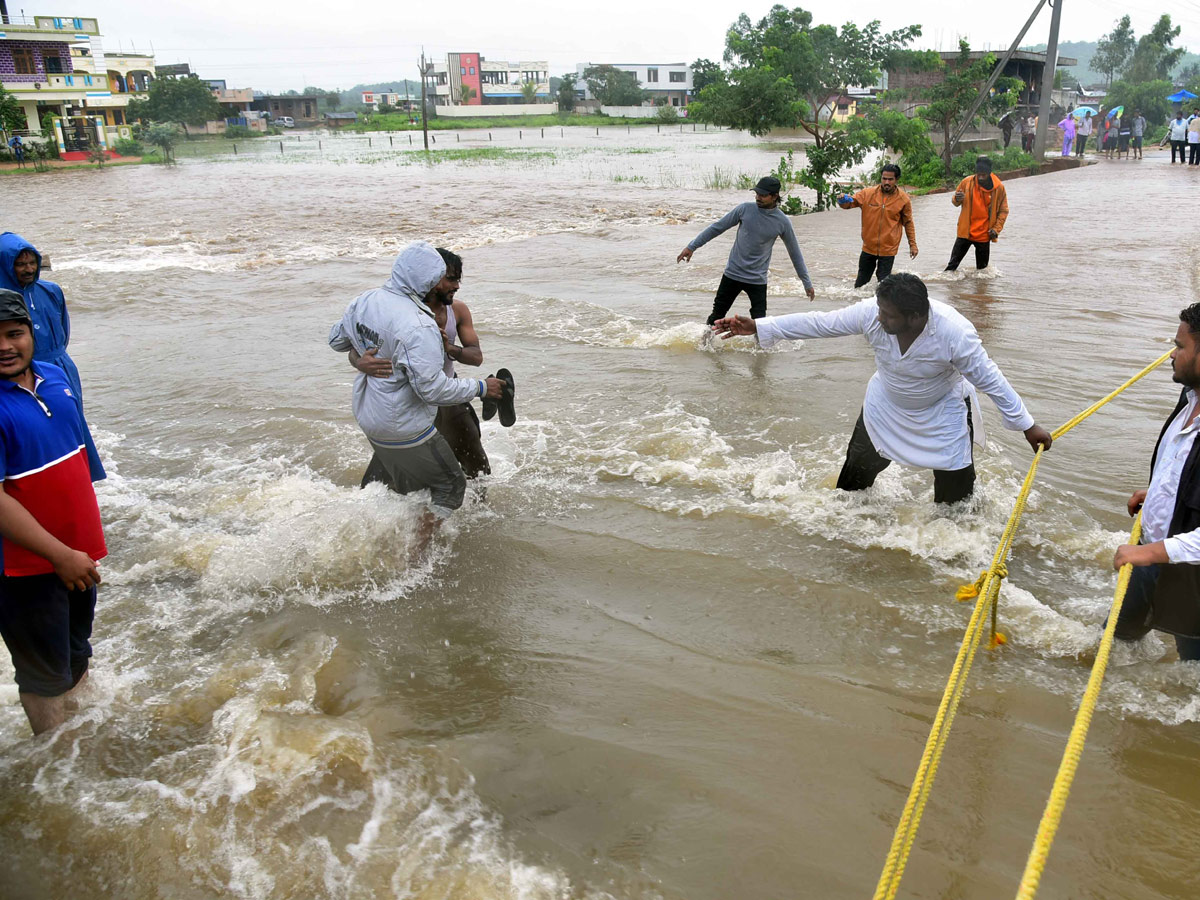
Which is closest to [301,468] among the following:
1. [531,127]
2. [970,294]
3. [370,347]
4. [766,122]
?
[370,347]

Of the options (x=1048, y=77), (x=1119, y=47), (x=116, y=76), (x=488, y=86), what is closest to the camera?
(x=1048, y=77)

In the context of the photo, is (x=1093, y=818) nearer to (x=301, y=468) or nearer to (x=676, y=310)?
(x=301, y=468)

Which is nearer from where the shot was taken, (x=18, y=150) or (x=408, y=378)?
(x=408, y=378)

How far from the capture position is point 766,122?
2734 centimetres

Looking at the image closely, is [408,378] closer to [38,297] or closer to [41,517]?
[41,517]

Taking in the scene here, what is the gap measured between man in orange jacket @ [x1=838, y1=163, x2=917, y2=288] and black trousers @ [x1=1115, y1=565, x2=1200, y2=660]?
672 centimetres

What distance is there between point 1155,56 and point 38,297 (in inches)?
2831

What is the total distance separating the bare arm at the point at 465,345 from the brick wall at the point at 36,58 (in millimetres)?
54516

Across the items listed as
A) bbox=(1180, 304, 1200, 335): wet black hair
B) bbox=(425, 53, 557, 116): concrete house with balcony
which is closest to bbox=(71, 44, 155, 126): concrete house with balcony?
bbox=(425, 53, 557, 116): concrete house with balcony

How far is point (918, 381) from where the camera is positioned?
164 inches

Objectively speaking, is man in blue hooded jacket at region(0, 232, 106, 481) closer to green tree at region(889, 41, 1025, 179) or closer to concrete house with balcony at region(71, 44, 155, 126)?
green tree at region(889, 41, 1025, 179)

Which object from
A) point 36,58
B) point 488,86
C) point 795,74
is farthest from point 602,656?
point 488,86

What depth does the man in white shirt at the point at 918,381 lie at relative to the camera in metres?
3.92

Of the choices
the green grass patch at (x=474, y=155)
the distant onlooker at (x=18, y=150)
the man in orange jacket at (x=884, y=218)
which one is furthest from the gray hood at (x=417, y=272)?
the distant onlooker at (x=18, y=150)
